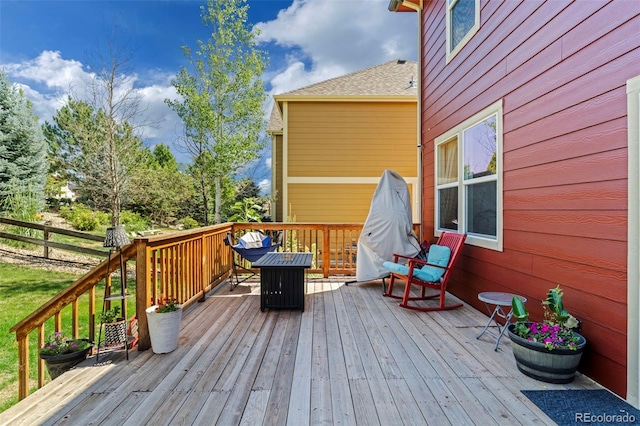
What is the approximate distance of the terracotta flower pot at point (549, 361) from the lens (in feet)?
6.77

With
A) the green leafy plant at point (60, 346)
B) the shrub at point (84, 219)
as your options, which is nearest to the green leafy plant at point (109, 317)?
the green leafy plant at point (60, 346)

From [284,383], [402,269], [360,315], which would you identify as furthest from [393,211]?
[284,383]

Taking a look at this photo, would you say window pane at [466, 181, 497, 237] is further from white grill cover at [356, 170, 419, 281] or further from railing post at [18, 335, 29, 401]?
railing post at [18, 335, 29, 401]

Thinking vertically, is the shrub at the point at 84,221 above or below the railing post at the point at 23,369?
above

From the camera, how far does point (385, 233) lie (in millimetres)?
4734

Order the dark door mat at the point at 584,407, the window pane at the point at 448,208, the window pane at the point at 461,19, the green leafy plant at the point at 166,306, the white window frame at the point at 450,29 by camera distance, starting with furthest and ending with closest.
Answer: the window pane at the point at 448,208 → the window pane at the point at 461,19 → the white window frame at the point at 450,29 → the green leafy plant at the point at 166,306 → the dark door mat at the point at 584,407

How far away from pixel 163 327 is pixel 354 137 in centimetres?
683

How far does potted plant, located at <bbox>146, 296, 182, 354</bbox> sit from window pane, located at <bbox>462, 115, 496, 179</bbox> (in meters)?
3.54

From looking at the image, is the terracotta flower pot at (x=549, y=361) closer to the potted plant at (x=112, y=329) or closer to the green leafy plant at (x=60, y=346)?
the potted plant at (x=112, y=329)

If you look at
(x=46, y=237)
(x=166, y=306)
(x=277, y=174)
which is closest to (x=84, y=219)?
(x=46, y=237)

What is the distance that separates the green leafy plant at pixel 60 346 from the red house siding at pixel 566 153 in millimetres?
3865

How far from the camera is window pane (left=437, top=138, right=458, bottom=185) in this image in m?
4.36

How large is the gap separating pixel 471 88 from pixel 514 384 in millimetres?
3261

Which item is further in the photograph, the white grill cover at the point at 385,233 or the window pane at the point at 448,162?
the white grill cover at the point at 385,233
